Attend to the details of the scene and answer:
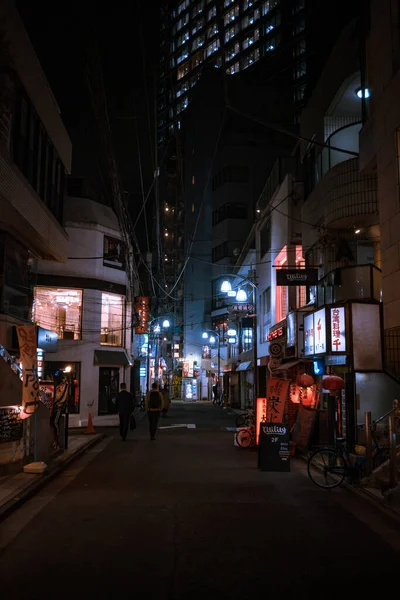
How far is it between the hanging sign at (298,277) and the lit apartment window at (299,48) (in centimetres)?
6232

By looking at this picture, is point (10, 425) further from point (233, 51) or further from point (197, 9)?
point (197, 9)

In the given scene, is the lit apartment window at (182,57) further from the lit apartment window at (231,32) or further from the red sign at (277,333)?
the red sign at (277,333)

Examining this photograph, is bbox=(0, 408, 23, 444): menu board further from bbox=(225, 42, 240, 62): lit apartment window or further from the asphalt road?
bbox=(225, 42, 240, 62): lit apartment window

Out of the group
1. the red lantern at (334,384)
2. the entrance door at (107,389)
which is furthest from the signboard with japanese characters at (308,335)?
the entrance door at (107,389)

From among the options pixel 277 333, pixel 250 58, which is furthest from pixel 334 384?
pixel 250 58

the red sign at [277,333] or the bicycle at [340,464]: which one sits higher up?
the red sign at [277,333]

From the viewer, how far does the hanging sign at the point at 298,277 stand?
1889 cm

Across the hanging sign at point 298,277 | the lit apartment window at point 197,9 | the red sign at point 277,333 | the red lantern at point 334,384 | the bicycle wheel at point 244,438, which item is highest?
the lit apartment window at point 197,9

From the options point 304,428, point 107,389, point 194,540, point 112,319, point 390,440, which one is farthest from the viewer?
point 112,319

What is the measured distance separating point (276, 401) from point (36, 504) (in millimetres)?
8589

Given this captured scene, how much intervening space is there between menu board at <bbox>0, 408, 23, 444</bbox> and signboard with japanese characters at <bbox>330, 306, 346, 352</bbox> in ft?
27.6

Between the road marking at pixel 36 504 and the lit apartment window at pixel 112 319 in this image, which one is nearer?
the road marking at pixel 36 504

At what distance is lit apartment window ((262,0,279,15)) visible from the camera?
78150mm

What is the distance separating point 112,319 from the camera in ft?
95.8
